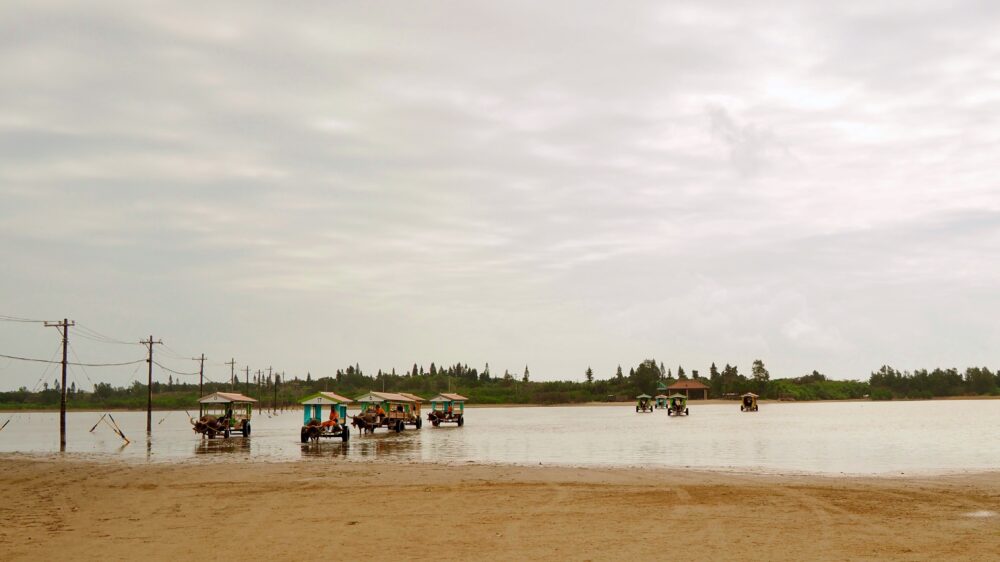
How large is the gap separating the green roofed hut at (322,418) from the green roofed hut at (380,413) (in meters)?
1.71

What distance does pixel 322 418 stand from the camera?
188ft

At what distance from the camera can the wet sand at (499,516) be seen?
13539mm

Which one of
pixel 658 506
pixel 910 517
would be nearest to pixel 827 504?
pixel 910 517

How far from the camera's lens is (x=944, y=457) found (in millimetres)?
37844

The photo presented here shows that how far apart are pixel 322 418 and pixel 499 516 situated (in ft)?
139

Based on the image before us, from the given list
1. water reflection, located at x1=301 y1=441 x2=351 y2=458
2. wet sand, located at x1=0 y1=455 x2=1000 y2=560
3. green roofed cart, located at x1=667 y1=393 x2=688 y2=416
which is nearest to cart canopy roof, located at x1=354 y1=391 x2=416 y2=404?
water reflection, located at x1=301 y1=441 x2=351 y2=458

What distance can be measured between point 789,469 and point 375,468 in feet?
51.1

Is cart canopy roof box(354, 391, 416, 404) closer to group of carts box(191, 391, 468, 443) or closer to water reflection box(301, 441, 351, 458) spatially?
group of carts box(191, 391, 468, 443)

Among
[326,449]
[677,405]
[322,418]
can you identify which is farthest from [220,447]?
[677,405]

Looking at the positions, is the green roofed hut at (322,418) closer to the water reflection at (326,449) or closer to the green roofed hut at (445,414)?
the water reflection at (326,449)

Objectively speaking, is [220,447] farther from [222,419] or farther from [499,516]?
[499,516]

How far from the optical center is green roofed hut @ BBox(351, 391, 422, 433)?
5988 centimetres

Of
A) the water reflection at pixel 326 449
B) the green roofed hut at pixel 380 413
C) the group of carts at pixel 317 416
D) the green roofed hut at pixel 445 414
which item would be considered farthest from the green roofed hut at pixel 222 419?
the green roofed hut at pixel 445 414

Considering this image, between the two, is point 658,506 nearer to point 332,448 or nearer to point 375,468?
point 375,468
